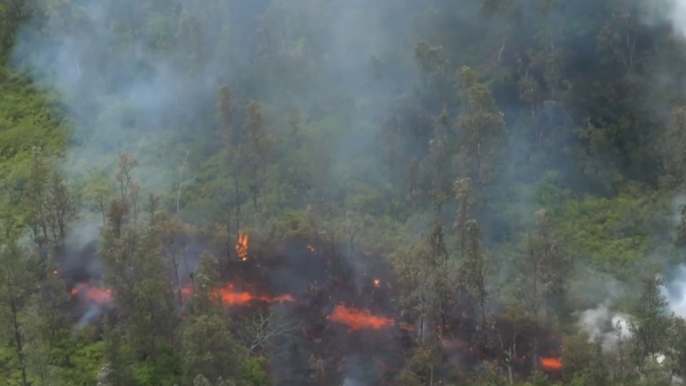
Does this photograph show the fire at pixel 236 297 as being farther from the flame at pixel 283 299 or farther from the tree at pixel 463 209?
the tree at pixel 463 209

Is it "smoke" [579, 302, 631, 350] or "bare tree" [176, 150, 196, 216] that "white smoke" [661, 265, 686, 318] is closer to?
"smoke" [579, 302, 631, 350]

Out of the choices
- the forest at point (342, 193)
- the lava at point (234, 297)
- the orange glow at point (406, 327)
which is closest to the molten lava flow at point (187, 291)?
the forest at point (342, 193)

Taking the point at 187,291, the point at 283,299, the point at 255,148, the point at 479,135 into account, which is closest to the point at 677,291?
the point at 479,135

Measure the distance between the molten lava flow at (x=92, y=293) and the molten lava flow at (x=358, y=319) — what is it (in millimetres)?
13104

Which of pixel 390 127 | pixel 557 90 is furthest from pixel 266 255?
pixel 557 90

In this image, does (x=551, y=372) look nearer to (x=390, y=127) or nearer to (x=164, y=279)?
(x=164, y=279)

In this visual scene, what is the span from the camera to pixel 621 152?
198 ft

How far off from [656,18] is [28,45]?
5140 cm

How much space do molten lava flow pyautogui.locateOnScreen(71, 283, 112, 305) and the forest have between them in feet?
0.80

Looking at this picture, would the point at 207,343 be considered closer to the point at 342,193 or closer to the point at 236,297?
the point at 236,297

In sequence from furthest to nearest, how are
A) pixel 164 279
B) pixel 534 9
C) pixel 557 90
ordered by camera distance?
pixel 534 9 → pixel 557 90 → pixel 164 279

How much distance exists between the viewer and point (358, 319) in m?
49.2

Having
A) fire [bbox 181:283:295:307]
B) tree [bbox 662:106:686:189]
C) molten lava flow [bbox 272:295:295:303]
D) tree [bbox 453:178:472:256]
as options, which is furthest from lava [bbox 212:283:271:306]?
tree [bbox 662:106:686:189]

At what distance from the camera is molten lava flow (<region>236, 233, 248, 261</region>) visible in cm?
5428
